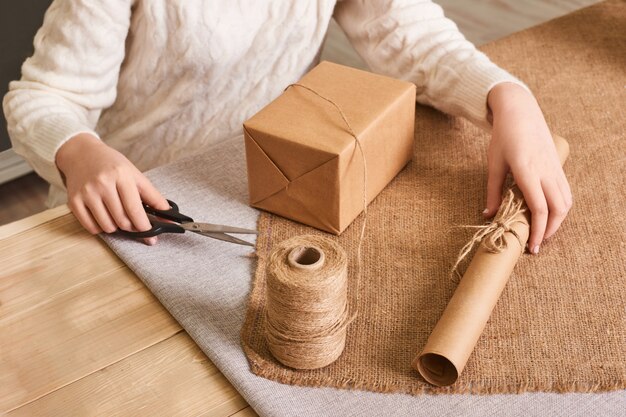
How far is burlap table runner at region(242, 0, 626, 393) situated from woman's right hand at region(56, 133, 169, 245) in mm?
144

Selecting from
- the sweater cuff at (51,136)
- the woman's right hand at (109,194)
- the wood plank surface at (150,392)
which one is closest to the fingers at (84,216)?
the woman's right hand at (109,194)

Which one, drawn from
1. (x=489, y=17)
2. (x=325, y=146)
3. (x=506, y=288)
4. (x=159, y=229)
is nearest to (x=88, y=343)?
(x=159, y=229)

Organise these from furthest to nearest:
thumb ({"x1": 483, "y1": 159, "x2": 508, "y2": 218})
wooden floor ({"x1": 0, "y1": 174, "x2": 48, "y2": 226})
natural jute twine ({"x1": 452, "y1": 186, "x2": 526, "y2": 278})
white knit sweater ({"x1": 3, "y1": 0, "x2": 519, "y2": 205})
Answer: wooden floor ({"x1": 0, "y1": 174, "x2": 48, "y2": 226}), white knit sweater ({"x1": 3, "y1": 0, "x2": 519, "y2": 205}), thumb ({"x1": 483, "y1": 159, "x2": 508, "y2": 218}), natural jute twine ({"x1": 452, "y1": 186, "x2": 526, "y2": 278})

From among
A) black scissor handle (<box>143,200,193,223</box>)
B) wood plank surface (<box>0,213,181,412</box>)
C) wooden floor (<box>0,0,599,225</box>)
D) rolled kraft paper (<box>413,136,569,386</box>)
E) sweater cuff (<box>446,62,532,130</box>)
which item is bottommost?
wooden floor (<box>0,0,599,225</box>)

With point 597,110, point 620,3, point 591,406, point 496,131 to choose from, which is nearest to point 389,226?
point 496,131

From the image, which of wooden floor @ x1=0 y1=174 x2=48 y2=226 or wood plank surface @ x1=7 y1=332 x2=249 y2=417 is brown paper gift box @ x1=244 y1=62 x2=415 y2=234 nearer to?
wood plank surface @ x1=7 y1=332 x2=249 y2=417

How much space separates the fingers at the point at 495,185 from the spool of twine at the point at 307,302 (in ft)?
0.93

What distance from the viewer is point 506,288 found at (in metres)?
0.80

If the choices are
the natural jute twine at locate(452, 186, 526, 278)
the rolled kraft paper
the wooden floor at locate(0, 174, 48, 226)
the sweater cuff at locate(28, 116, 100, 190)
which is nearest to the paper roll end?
the rolled kraft paper

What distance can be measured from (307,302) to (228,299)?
0.16 meters

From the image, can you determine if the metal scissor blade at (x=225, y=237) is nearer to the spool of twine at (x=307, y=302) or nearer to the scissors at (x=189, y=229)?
the scissors at (x=189, y=229)

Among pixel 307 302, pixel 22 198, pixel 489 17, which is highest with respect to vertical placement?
pixel 307 302

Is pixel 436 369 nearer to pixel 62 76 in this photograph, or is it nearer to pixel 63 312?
pixel 63 312

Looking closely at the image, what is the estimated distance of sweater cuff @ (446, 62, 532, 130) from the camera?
1.03 m
